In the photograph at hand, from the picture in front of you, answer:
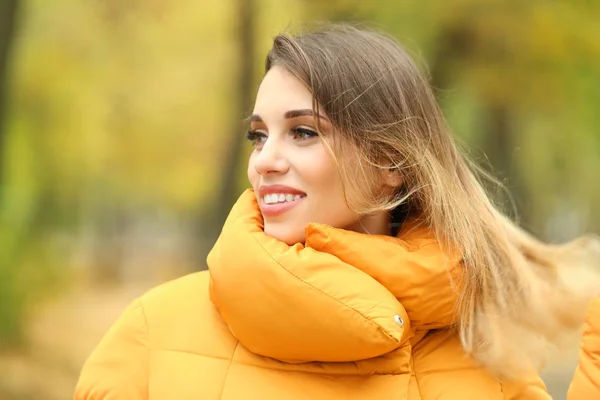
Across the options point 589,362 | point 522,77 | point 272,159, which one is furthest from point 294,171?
point 522,77

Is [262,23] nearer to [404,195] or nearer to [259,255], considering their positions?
[404,195]

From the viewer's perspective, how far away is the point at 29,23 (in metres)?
2.80

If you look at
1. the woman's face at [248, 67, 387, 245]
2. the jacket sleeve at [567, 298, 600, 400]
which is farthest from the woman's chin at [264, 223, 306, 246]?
the jacket sleeve at [567, 298, 600, 400]

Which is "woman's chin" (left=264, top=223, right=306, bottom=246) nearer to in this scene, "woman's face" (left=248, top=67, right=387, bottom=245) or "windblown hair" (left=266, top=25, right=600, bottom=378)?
"woman's face" (left=248, top=67, right=387, bottom=245)

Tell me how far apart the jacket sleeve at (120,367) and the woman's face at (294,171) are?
295 mm

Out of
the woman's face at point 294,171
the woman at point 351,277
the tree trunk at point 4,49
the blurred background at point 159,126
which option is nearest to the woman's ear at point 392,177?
the woman at point 351,277

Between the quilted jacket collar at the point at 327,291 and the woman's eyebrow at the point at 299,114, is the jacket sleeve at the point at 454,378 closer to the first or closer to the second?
the quilted jacket collar at the point at 327,291

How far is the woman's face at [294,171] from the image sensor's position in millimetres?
1247

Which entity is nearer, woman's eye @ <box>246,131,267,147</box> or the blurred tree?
woman's eye @ <box>246,131,267,147</box>

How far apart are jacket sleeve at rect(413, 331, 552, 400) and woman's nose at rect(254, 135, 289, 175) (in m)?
0.41

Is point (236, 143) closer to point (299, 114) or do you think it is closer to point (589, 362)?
point (299, 114)

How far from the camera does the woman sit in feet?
3.74

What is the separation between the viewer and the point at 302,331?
1112 mm

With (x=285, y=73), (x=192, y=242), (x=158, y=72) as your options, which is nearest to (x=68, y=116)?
(x=158, y=72)
